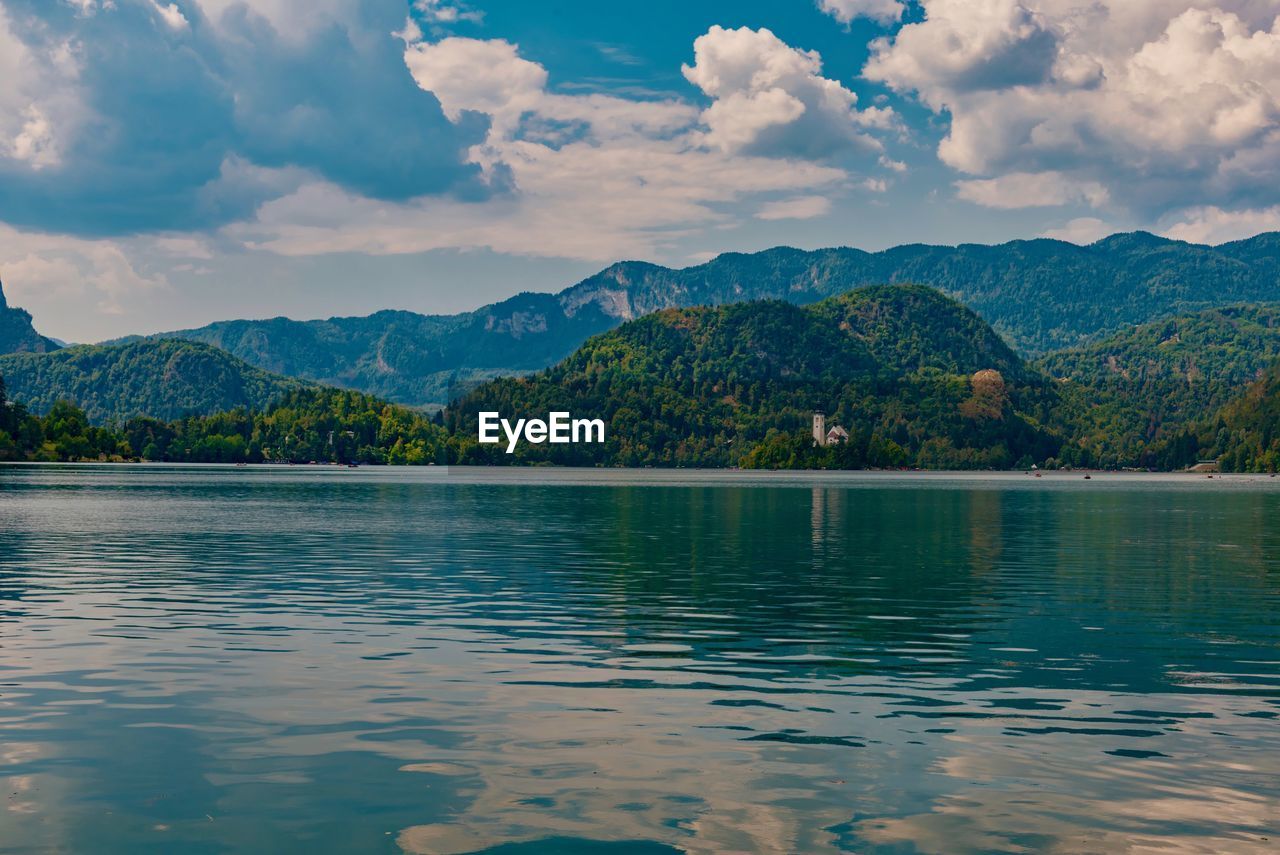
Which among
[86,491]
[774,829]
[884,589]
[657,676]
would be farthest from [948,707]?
[86,491]

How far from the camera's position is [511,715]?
2852cm

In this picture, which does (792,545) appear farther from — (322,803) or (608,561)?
(322,803)

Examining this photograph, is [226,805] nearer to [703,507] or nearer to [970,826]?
[970,826]

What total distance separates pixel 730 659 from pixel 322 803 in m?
17.9

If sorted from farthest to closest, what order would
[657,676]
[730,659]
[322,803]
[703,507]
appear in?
[703,507] < [730,659] < [657,676] < [322,803]

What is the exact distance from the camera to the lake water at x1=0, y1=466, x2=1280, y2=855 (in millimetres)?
20203

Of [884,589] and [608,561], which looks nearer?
[884,589]

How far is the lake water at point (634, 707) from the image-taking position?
2020cm

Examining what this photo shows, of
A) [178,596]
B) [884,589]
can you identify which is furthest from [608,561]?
[178,596]

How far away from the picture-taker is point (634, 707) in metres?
29.5

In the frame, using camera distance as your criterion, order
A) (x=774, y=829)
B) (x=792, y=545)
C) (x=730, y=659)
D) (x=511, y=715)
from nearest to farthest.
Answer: (x=774, y=829) → (x=511, y=715) → (x=730, y=659) → (x=792, y=545)

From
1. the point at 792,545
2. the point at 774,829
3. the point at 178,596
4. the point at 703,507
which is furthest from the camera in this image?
the point at 703,507

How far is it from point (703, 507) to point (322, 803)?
134m

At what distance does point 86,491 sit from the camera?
185m
